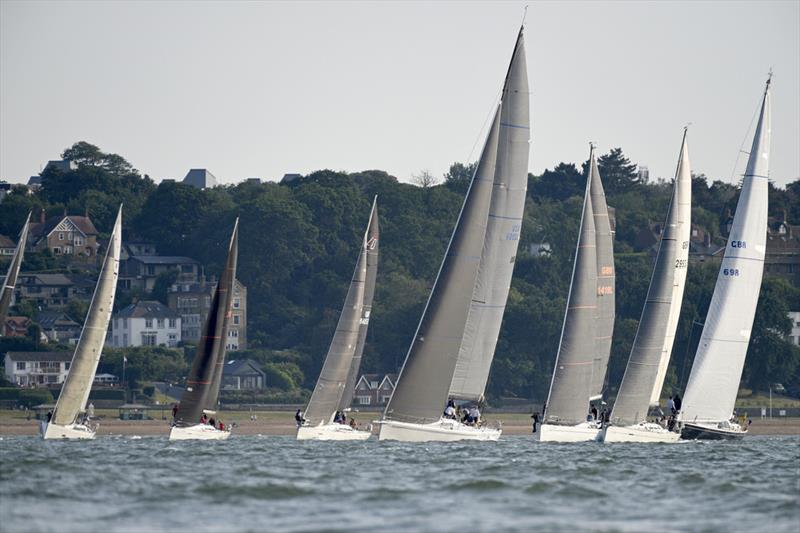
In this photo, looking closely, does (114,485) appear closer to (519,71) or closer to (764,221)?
(519,71)

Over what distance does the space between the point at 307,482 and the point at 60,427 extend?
67.4 feet

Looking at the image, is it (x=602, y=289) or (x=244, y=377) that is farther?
(x=244, y=377)

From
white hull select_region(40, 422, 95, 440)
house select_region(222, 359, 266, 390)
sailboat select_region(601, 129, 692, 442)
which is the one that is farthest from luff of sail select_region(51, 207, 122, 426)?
house select_region(222, 359, 266, 390)

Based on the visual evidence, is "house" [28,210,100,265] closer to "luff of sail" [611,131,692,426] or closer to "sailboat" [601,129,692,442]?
"luff of sail" [611,131,692,426]

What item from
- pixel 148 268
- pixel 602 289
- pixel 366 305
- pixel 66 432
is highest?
pixel 148 268

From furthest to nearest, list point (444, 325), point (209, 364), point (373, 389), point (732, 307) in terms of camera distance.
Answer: point (373, 389) → point (209, 364) → point (732, 307) → point (444, 325)

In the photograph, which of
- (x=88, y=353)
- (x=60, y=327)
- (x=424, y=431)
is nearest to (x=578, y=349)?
(x=424, y=431)

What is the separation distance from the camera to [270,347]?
130 meters

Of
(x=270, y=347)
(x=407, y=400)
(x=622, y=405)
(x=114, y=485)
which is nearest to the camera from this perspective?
(x=114, y=485)

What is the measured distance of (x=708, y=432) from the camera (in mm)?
54656

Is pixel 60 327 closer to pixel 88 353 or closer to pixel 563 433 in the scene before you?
pixel 88 353

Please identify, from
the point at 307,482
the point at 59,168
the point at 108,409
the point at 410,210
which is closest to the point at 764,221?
the point at 307,482

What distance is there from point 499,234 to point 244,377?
2751 inches

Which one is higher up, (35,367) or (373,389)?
(35,367)
